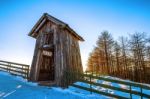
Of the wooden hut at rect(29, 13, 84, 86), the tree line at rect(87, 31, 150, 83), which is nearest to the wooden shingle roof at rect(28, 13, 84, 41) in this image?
the wooden hut at rect(29, 13, 84, 86)

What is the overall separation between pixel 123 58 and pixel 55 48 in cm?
2515

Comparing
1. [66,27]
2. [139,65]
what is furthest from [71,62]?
[139,65]

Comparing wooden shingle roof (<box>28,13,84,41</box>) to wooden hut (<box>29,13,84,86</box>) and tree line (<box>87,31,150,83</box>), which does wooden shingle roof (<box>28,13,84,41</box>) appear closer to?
wooden hut (<box>29,13,84,86</box>)

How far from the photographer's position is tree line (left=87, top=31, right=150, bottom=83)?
33094 millimetres

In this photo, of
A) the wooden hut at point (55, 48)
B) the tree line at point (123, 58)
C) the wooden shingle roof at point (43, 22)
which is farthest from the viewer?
the tree line at point (123, 58)

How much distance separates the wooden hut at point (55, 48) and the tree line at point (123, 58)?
16.6 m

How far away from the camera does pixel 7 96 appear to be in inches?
399

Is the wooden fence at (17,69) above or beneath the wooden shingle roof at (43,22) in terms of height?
beneath

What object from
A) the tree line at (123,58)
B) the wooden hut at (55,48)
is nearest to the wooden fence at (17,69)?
the wooden hut at (55,48)

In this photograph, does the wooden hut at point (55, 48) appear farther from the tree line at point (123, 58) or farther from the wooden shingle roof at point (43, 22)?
the tree line at point (123, 58)

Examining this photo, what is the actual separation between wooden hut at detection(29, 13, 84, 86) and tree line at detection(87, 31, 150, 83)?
654 inches

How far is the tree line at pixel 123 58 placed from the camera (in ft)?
109

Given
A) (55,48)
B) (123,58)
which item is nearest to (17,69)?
(55,48)

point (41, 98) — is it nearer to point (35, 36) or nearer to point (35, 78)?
point (35, 78)
